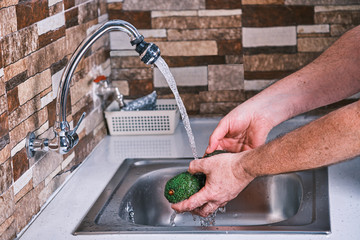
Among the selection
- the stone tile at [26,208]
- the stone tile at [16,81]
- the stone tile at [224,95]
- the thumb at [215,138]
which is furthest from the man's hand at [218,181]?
the stone tile at [224,95]

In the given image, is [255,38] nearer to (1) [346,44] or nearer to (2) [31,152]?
(1) [346,44]

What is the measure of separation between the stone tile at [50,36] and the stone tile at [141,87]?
649 mm

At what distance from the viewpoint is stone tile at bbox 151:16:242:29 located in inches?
95.0

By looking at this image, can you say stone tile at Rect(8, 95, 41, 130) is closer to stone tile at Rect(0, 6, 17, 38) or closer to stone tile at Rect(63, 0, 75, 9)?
stone tile at Rect(0, 6, 17, 38)

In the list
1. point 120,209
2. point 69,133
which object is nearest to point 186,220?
point 120,209

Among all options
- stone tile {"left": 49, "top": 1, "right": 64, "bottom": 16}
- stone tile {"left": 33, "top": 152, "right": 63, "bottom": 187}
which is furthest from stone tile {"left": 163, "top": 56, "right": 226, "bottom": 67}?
stone tile {"left": 33, "top": 152, "right": 63, "bottom": 187}

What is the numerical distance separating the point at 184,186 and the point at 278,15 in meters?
1.09

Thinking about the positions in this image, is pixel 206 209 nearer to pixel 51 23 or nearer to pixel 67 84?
pixel 67 84

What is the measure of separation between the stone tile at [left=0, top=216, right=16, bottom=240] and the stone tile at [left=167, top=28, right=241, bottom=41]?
3.91ft

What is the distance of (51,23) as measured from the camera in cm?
176

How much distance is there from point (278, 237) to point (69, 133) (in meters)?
0.63

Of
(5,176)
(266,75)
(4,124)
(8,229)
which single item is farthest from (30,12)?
(266,75)

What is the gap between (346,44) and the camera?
179cm

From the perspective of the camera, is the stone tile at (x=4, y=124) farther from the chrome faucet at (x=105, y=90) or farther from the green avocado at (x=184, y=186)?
the chrome faucet at (x=105, y=90)
